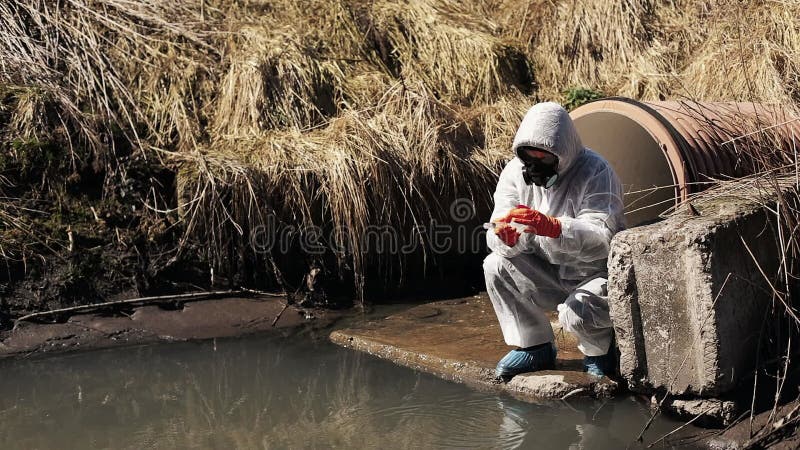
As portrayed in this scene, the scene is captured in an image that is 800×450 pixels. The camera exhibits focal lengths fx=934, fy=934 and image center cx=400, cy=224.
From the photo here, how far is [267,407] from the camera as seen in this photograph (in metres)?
3.92

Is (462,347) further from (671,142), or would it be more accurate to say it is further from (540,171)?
(671,142)

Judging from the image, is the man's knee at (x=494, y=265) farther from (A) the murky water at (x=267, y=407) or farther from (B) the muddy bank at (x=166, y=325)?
(B) the muddy bank at (x=166, y=325)

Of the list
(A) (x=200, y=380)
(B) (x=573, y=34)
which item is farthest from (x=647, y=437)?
(B) (x=573, y=34)

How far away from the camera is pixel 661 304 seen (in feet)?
10.7

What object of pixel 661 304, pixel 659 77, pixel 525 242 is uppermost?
pixel 659 77

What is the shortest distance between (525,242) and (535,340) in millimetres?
463

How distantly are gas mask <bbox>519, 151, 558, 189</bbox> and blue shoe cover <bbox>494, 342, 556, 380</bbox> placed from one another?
2.31ft

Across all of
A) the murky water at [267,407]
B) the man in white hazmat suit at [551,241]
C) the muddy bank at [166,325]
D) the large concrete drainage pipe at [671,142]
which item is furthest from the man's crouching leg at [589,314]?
the muddy bank at [166,325]

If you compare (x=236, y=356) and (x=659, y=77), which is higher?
(x=659, y=77)

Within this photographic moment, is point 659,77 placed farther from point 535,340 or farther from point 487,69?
point 535,340

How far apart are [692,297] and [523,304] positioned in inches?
31.6

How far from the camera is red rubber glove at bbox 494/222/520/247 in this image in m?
3.54

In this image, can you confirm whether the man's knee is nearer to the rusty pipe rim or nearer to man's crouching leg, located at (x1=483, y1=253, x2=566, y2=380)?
man's crouching leg, located at (x1=483, y1=253, x2=566, y2=380)

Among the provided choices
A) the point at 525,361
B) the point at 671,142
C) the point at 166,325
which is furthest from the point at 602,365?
the point at 166,325
